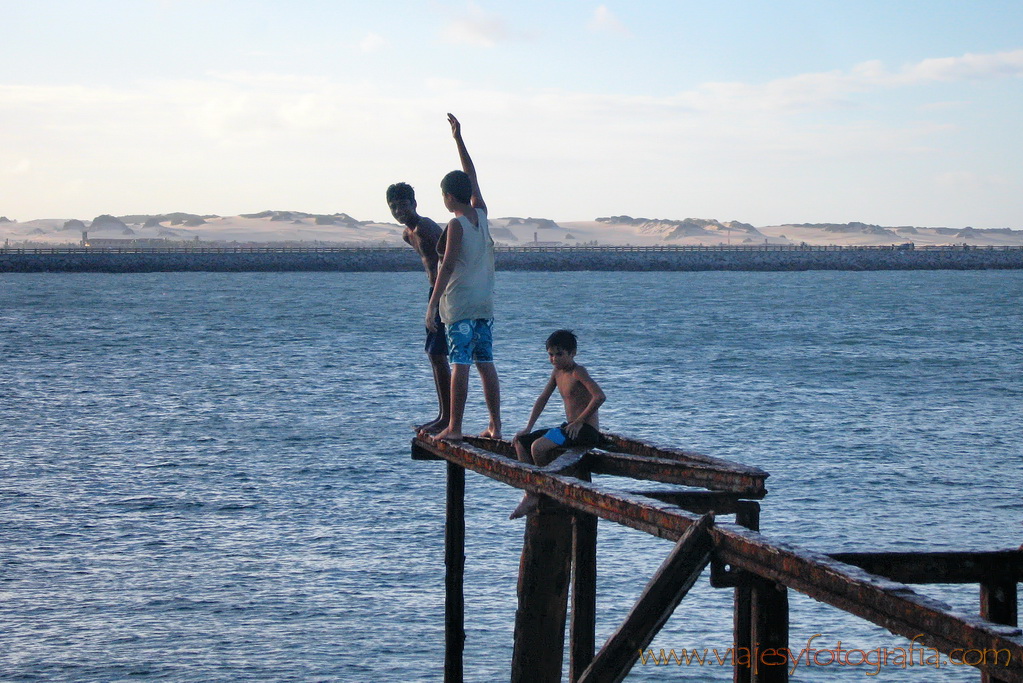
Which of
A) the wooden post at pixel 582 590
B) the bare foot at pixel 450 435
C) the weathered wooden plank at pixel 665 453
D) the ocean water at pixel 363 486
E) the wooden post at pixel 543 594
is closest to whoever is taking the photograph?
the weathered wooden plank at pixel 665 453

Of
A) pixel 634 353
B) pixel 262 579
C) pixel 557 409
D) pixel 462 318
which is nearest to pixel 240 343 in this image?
pixel 634 353

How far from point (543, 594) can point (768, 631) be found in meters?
3.16

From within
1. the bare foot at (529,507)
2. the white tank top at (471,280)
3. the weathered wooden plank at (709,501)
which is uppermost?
the white tank top at (471,280)

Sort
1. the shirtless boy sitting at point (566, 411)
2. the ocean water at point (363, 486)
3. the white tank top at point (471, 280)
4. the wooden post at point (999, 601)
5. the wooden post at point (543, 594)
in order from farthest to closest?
1. the ocean water at point (363, 486)
2. the shirtless boy sitting at point (566, 411)
3. the white tank top at point (471, 280)
4. the wooden post at point (543, 594)
5. the wooden post at point (999, 601)

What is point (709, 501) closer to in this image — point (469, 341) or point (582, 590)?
point (582, 590)

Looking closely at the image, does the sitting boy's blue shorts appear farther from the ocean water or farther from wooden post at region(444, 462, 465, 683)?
the ocean water

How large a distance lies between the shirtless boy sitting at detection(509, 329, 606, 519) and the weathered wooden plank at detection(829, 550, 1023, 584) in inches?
113

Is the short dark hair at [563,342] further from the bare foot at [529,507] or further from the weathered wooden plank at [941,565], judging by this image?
the weathered wooden plank at [941,565]

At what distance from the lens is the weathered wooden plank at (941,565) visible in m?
6.06

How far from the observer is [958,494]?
26375mm

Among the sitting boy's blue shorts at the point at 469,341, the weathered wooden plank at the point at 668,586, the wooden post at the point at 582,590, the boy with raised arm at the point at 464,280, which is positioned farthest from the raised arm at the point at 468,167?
the weathered wooden plank at the point at 668,586

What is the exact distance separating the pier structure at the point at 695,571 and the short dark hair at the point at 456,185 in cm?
177

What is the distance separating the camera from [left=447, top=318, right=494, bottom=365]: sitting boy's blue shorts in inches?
344

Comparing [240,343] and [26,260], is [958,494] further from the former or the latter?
[26,260]
